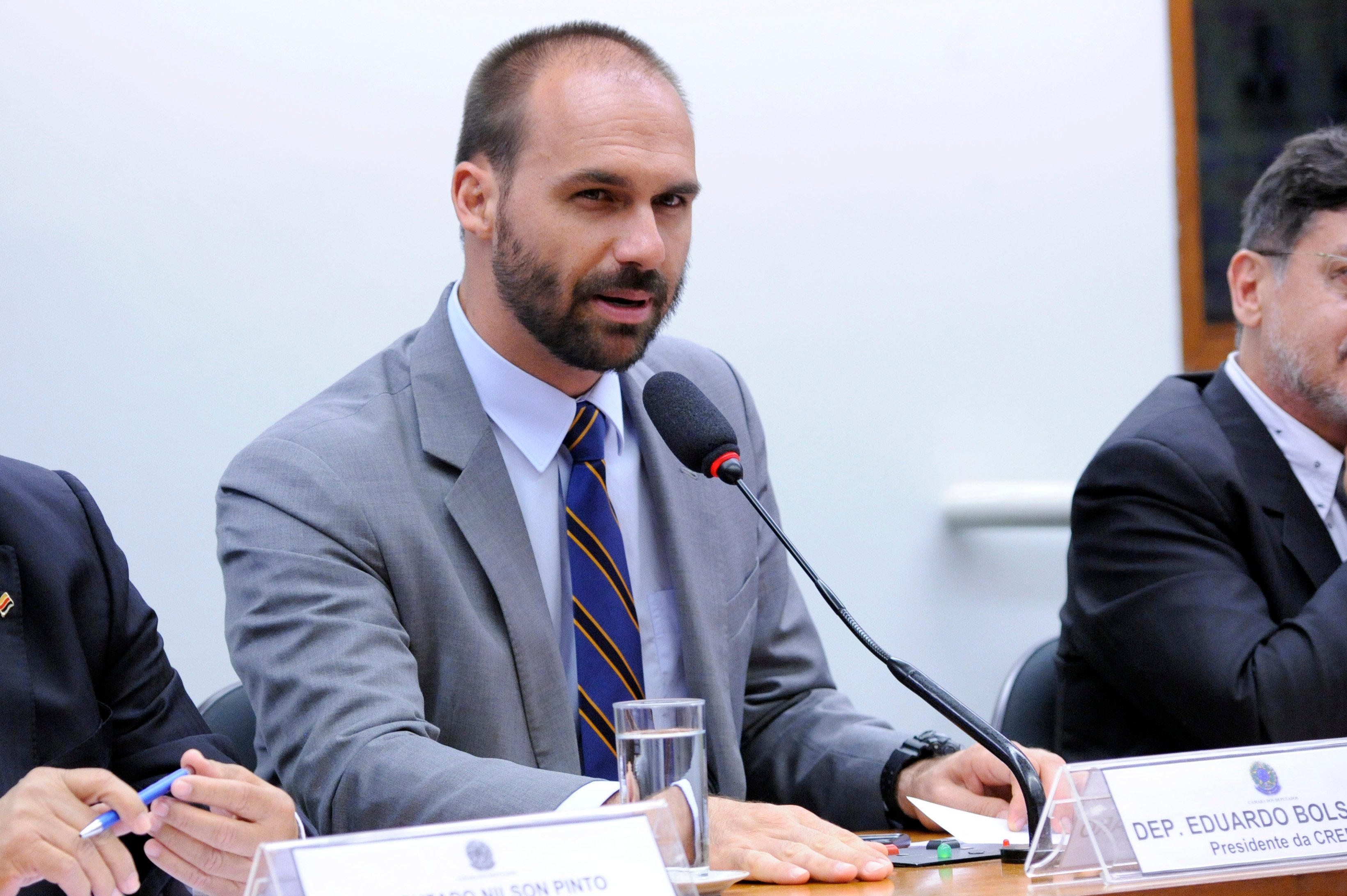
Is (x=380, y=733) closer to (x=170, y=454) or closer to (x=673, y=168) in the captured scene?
(x=673, y=168)

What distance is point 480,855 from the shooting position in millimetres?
802

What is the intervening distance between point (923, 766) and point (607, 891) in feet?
2.17

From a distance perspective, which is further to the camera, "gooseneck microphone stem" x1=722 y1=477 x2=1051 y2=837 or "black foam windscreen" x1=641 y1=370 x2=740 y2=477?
"black foam windscreen" x1=641 y1=370 x2=740 y2=477

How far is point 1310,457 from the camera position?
189cm

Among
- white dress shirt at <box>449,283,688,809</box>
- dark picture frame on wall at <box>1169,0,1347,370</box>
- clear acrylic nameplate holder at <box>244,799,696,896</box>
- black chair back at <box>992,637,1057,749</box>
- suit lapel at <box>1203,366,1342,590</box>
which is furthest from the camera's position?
dark picture frame on wall at <box>1169,0,1347,370</box>

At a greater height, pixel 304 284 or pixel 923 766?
pixel 304 284

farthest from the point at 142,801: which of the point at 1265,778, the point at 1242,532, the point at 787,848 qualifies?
the point at 1242,532

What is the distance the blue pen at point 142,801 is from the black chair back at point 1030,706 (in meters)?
1.17

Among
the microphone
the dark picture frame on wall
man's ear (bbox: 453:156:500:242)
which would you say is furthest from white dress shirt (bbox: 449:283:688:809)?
the dark picture frame on wall

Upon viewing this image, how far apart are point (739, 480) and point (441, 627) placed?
0.36 m

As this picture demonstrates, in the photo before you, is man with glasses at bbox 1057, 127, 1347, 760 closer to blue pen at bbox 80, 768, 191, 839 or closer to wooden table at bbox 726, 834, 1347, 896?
wooden table at bbox 726, 834, 1347, 896

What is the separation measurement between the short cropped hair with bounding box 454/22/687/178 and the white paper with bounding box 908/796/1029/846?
0.82 m

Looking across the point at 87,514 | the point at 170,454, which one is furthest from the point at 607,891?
the point at 170,454

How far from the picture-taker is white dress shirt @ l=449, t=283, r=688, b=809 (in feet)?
4.97
